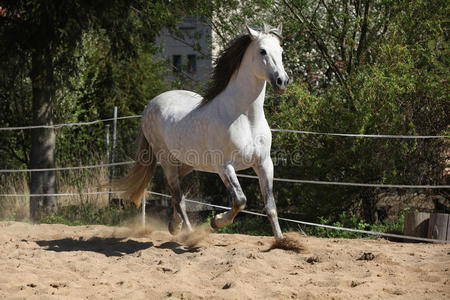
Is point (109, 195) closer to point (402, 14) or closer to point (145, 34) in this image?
point (145, 34)

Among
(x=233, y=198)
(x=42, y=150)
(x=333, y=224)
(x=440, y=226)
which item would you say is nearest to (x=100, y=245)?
(x=233, y=198)

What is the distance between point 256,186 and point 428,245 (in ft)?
11.2

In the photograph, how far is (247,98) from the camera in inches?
206

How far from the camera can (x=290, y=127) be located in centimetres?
727

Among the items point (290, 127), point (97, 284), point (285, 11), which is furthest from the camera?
point (285, 11)

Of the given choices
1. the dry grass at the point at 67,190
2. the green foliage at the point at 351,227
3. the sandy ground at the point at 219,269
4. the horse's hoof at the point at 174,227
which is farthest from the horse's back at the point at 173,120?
the dry grass at the point at 67,190

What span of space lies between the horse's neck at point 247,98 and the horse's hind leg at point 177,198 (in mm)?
1505

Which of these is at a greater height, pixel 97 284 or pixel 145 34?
pixel 145 34

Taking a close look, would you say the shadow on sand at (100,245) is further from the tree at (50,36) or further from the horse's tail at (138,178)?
the tree at (50,36)

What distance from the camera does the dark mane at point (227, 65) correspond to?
535cm

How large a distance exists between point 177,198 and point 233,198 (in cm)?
142

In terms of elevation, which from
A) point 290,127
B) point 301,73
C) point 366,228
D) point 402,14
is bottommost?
point 366,228

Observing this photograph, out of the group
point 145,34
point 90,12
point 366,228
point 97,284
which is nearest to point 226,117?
point 97,284

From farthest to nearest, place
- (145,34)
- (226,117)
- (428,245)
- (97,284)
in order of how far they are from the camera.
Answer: (145,34)
(428,245)
(226,117)
(97,284)
